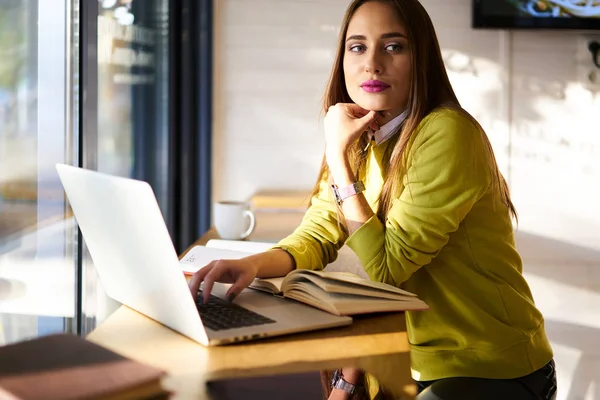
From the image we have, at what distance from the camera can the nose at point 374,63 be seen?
144 cm

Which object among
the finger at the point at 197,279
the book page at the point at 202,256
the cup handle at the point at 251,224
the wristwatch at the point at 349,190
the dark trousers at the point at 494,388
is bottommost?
the dark trousers at the point at 494,388

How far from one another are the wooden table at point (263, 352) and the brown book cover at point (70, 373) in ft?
0.16

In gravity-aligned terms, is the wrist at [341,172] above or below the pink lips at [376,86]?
below

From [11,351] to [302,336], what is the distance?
38 cm

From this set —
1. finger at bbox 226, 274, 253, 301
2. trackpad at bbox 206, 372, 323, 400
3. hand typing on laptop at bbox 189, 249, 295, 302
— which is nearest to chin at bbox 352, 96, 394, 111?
hand typing on laptop at bbox 189, 249, 295, 302

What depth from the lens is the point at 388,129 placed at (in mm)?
1491

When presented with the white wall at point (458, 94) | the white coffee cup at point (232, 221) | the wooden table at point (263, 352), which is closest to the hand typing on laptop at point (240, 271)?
the wooden table at point (263, 352)

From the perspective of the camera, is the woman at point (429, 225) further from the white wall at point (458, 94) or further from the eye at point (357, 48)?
the white wall at point (458, 94)

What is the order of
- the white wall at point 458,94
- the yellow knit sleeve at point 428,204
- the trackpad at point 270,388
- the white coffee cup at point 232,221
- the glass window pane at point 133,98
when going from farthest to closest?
the white wall at point 458,94 < the white coffee cup at point 232,221 < the glass window pane at point 133,98 < the yellow knit sleeve at point 428,204 < the trackpad at point 270,388

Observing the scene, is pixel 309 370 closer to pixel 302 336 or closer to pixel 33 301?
pixel 302 336

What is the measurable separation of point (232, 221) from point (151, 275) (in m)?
0.98

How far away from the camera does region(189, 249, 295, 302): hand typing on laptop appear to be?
1.17 m

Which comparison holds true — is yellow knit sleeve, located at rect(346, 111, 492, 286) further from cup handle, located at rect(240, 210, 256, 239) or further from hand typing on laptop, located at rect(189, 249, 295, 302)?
cup handle, located at rect(240, 210, 256, 239)

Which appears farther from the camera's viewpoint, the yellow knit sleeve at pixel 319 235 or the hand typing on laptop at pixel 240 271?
the yellow knit sleeve at pixel 319 235
